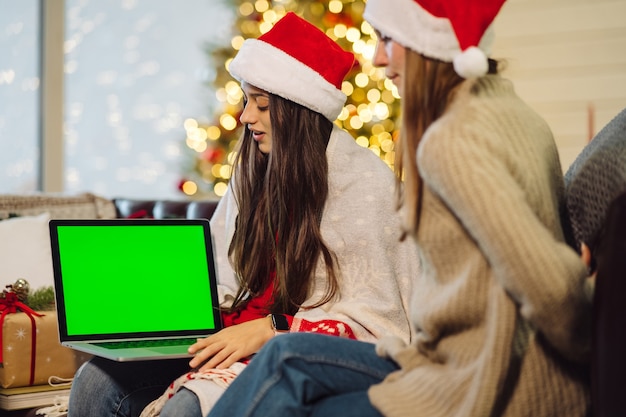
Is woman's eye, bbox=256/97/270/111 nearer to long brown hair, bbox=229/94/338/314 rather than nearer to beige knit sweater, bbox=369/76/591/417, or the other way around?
long brown hair, bbox=229/94/338/314

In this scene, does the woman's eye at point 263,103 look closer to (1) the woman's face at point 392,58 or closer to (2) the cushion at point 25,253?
(1) the woman's face at point 392,58

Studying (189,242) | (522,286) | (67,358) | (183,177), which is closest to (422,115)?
(522,286)

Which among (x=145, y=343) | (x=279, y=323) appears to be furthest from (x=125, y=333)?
(x=279, y=323)

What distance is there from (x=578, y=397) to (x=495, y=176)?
0.37m

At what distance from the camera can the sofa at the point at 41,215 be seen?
8.68 feet

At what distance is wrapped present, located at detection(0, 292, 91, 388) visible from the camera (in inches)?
83.1

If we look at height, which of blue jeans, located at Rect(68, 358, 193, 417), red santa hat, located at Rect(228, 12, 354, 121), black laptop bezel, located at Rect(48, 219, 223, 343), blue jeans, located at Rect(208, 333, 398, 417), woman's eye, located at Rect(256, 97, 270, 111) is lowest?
blue jeans, located at Rect(68, 358, 193, 417)

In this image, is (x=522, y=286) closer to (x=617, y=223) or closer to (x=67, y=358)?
(x=617, y=223)

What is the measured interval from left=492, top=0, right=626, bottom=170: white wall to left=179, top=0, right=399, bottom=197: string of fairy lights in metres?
0.61

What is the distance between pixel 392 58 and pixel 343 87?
8.77 ft

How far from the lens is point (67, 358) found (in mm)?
2205

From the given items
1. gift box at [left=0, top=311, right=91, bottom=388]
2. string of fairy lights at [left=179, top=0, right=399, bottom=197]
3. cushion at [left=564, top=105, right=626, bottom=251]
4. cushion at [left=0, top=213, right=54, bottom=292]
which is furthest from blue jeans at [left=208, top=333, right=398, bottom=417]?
string of fairy lights at [left=179, top=0, right=399, bottom=197]

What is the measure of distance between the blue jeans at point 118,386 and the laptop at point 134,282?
0.20ft

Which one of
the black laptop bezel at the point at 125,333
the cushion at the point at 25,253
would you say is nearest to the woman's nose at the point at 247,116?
the black laptop bezel at the point at 125,333
